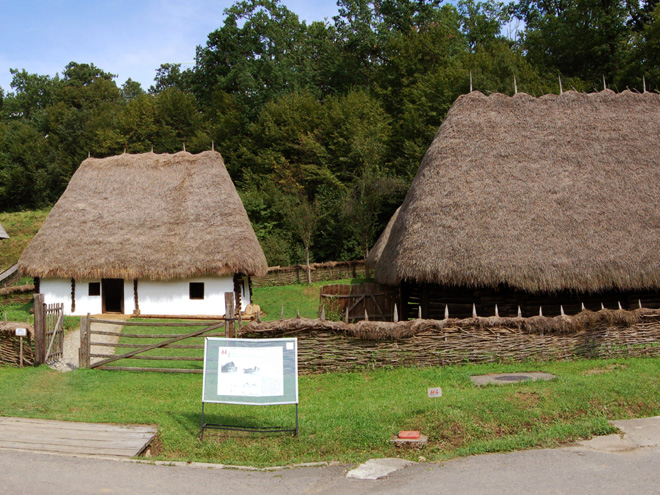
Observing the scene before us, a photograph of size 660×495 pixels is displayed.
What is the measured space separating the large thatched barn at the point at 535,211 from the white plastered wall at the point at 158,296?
6.82 meters

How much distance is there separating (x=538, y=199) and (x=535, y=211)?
0.55m

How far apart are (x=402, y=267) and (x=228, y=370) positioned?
809 centimetres

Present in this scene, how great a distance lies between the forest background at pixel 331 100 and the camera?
35.8m

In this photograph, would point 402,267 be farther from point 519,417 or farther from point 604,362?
point 519,417

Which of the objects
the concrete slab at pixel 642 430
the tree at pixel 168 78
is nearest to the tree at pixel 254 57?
the tree at pixel 168 78

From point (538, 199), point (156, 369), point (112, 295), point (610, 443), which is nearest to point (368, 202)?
point (112, 295)

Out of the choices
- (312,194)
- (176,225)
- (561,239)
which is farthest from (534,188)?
(312,194)

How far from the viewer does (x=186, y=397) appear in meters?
10.7

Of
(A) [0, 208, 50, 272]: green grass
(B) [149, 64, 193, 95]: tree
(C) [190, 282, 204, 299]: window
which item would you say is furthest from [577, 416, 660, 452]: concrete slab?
(B) [149, 64, 193, 95]: tree

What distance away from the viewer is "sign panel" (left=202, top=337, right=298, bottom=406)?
8109 mm

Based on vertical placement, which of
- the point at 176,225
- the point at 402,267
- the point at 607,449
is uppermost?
the point at 176,225

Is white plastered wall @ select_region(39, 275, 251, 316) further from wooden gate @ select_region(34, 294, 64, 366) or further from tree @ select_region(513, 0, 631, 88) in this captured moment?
tree @ select_region(513, 0, 631, 88)

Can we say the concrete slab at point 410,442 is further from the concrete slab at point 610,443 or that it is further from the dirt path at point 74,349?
the dirt path at point 74,349

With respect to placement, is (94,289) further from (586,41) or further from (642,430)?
(586,41)
